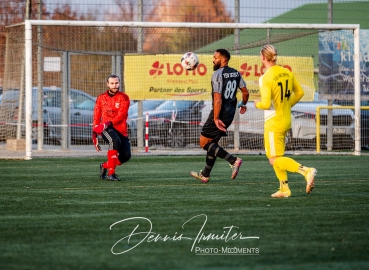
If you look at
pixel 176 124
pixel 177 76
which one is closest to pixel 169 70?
pixel 177 76

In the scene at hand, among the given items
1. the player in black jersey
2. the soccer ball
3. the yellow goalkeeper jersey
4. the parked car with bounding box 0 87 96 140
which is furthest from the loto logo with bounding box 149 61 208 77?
the yellow goalkeeper jersey

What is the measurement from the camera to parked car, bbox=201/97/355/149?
22.0 m

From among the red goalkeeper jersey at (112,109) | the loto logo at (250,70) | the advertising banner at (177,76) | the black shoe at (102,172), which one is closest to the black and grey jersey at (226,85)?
the red goalkeeper jersey at (112,109)

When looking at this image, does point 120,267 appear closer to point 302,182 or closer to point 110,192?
point 110,192

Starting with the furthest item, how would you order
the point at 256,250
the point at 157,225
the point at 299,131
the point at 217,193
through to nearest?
1. the point at 299,131
2. the point at 217,193
3. the point at 157,225
4. the point at 256,250

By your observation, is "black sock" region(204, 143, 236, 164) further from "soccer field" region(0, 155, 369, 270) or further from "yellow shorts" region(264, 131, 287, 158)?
"yellow shorts" region(264, 131, 287, 158)

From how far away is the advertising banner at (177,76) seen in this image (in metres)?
20.8

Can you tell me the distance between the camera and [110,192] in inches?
392

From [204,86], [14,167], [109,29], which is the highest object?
[109,29]

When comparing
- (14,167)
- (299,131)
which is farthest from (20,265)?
(299,131)

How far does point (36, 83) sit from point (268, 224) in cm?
1535

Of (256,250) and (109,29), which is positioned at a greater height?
(109,29)

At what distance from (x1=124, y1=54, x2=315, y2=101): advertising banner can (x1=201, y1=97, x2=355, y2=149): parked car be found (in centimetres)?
98

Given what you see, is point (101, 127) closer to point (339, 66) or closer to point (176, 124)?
point (176, 124)
